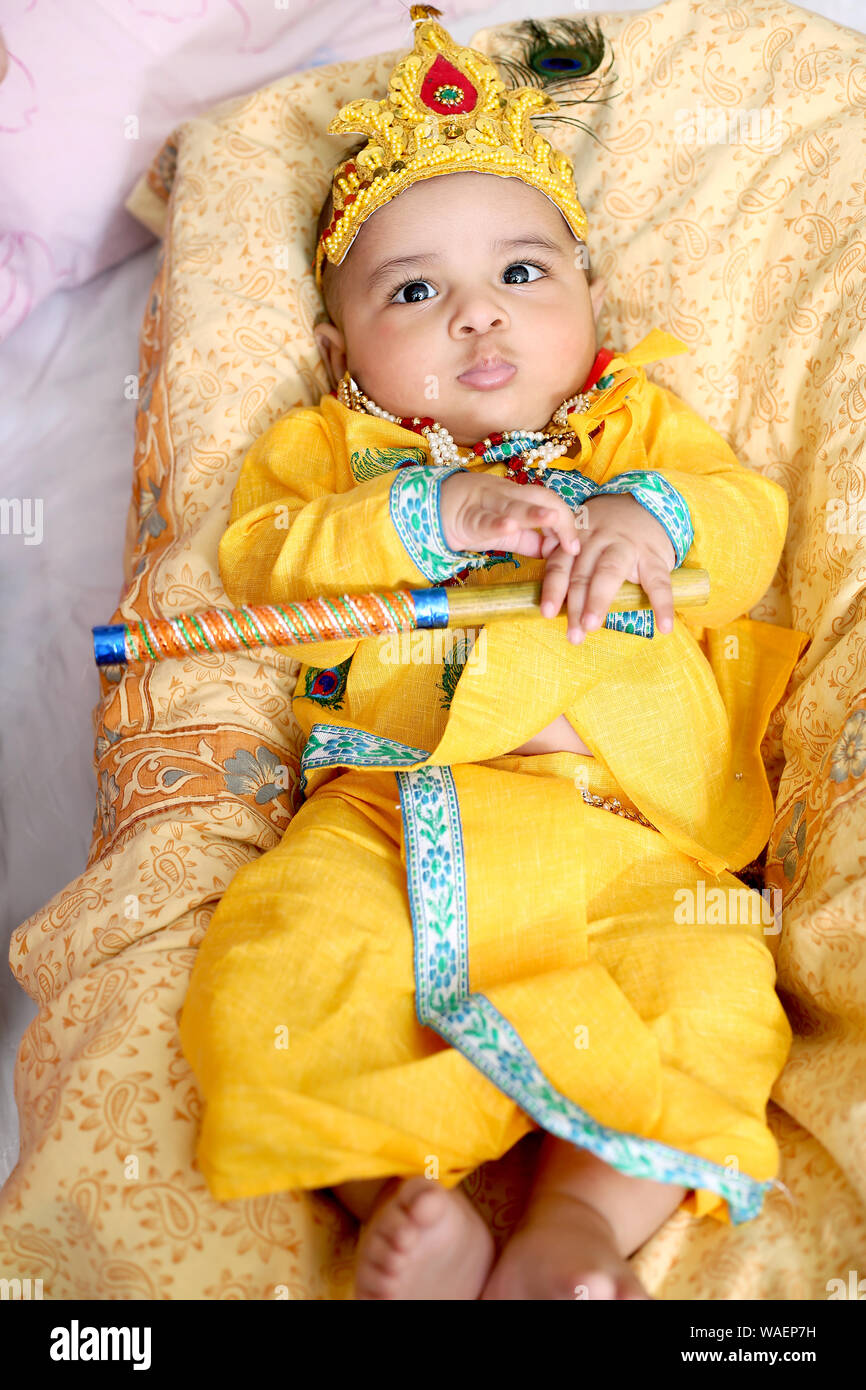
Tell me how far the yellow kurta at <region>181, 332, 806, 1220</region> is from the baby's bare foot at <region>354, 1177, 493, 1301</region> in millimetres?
42

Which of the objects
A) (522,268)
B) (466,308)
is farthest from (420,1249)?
(522,268)

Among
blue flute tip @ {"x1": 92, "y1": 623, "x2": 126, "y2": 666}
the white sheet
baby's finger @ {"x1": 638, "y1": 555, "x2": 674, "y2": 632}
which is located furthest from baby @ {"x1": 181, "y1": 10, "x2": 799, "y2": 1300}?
the white sheet

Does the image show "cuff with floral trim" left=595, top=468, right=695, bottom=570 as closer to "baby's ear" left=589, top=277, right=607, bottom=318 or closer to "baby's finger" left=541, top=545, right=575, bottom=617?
"baby's finger" left=541, top=545, right=575, bottom=617

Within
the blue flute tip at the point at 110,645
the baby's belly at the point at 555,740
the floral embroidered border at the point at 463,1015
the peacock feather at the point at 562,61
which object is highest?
the peacock feather at the point at 562,61

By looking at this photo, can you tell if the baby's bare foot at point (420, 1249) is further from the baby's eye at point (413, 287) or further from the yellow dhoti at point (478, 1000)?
the baby's eye at point (413, 287)

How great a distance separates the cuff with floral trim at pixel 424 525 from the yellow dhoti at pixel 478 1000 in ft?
0.66

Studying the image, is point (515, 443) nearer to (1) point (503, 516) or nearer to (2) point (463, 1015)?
(1) point (503, 516)

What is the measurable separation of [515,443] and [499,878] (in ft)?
1.69

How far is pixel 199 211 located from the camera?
160cm

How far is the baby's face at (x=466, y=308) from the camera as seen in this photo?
4.16ft

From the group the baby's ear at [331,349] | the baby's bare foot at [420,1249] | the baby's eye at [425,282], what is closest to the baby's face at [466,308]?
the baby's eye at [425,282]

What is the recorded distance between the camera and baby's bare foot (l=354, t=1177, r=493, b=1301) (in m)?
0.79

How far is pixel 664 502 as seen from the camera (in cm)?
114

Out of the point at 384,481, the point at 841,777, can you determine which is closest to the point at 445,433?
the point at 384,481
